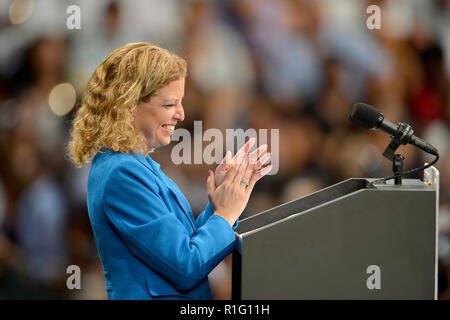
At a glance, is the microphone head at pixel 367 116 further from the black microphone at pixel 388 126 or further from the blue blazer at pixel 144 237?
the blue blazer at pixel 144 237

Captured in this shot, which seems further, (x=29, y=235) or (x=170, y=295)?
(x=29, y=235)

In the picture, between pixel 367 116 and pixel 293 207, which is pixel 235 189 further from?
pixel 367 116

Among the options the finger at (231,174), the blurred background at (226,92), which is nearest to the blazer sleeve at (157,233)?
the finger at (231,174)

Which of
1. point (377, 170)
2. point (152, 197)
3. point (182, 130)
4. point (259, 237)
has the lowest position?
point (259, 237)

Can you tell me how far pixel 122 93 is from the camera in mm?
1407

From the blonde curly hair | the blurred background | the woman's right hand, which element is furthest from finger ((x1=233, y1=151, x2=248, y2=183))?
the blurred background

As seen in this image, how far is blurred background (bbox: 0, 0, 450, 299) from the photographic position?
3.09 metres

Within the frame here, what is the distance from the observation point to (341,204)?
1.21 m

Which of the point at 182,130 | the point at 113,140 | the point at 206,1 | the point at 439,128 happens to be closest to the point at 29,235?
the point at 182,130

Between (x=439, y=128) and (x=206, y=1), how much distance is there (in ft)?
5.06

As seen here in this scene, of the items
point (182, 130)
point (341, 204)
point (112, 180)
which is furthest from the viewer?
point (182, 130)

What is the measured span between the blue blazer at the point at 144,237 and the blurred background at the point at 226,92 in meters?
1.70

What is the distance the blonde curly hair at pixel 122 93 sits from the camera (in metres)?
1.40
